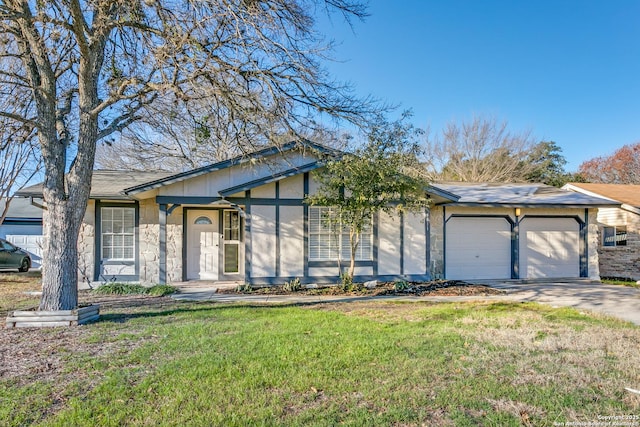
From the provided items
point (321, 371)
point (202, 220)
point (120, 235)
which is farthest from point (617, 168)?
point (321, 371)

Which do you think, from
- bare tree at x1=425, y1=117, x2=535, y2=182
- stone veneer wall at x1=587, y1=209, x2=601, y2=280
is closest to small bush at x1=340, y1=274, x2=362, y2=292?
stone veneer wall at x1=587, y1=209, x2=601, y2=280

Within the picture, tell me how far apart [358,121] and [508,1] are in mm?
7675

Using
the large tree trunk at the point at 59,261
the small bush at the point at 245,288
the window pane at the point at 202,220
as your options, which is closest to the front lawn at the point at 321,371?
the large tree trunk at the point at 59,261

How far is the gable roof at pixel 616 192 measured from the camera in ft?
49.6

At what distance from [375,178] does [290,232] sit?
2.91 metres

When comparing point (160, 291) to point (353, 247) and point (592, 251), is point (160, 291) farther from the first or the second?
point (592, 251)

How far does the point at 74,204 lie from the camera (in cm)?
688

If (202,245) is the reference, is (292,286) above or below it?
below

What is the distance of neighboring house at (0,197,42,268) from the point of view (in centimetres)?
1912

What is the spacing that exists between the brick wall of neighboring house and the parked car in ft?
74.7

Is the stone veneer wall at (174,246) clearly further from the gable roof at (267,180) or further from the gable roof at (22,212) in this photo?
the gable roof at (22,212)

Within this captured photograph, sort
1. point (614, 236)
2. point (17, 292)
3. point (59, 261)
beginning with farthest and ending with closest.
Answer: point (614, 236) < point (17, 292) < point (59, 261)

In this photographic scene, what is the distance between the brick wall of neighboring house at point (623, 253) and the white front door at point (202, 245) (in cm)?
1412

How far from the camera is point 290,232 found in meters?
11.0
